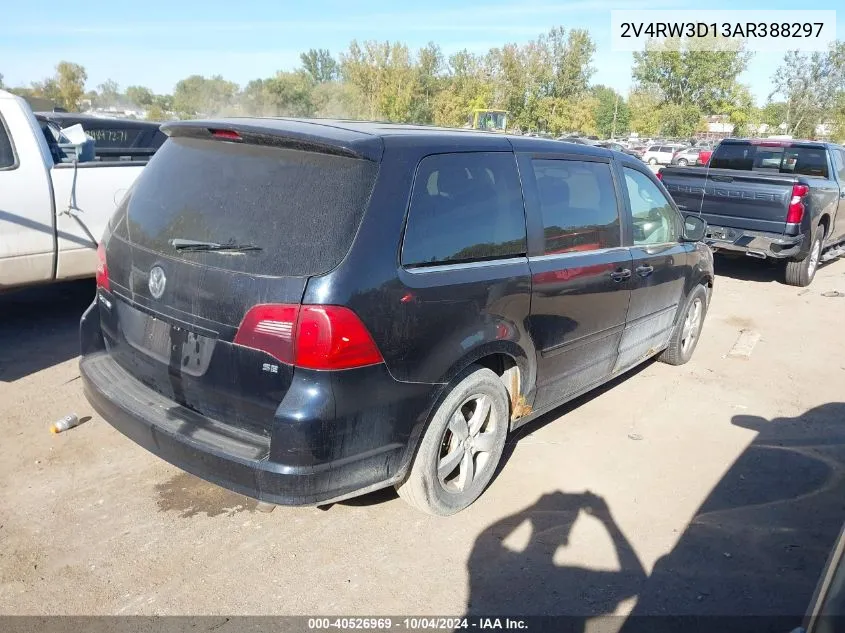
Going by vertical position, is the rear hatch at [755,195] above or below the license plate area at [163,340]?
above

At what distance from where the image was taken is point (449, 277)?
3.06m

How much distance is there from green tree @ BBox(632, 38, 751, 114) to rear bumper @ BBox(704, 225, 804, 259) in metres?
43.1

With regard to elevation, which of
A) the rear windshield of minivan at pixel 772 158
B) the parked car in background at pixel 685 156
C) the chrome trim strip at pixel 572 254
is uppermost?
the parked car in background at pixel 685 156

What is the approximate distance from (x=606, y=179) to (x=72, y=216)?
419cm

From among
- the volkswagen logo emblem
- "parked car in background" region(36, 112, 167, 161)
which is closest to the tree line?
"parked car in background" region(36, 112, 167, 161)

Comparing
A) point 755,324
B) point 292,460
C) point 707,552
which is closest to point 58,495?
point 292,460

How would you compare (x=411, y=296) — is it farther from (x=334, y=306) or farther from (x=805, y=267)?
(x=805, y=267)

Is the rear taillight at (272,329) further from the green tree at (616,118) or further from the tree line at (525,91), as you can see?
the green tree at (616,118)

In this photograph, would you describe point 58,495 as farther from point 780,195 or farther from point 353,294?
point 780,195

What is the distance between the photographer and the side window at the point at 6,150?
5254mm

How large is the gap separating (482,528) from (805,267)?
7.89 m

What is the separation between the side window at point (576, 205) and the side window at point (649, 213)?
12.6 inches

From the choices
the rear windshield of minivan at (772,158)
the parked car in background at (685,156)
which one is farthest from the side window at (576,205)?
the parked car in background at (685,156)

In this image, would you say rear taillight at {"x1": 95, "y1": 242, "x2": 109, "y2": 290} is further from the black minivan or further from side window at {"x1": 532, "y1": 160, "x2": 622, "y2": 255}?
A: side window at {"x1": 532, "y1": 160, "x2": 622, "y2": 255}
